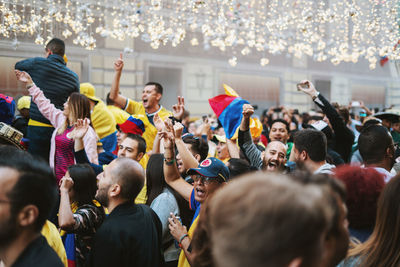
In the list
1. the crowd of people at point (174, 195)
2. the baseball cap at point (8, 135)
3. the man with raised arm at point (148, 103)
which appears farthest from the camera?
the man with raised arm at point (148, 103)

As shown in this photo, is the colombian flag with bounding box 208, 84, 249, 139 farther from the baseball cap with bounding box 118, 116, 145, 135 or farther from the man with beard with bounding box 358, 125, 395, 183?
the man with beard with bounding box 358, 125, 395, 183

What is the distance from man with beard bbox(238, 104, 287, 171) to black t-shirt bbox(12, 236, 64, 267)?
214 cm

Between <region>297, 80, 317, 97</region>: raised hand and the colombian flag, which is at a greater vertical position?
<region>297, 80, 317, 97</region>: raised hand

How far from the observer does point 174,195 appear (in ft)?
10.8

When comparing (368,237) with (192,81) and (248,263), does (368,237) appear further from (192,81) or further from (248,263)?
(192,81)

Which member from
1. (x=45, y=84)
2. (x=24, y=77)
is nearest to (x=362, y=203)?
(x=24, y=77)

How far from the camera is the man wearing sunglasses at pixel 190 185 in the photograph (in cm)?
261

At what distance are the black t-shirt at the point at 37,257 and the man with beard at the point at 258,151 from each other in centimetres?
214

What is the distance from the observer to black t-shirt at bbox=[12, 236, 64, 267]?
5.17 ft

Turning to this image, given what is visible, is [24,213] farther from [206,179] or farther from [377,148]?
[377,148]

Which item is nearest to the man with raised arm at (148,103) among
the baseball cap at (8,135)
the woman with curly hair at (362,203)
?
the baseball cap at (8,135)

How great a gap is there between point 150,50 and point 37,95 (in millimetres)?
9867

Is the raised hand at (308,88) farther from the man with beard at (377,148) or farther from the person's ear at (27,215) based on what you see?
the person's ear at (27,215)

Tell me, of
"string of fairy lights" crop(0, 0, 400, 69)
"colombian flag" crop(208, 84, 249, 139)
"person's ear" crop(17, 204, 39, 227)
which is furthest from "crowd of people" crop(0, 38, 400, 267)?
"string of fairy lights" crop(0, 0, 400, 69)
